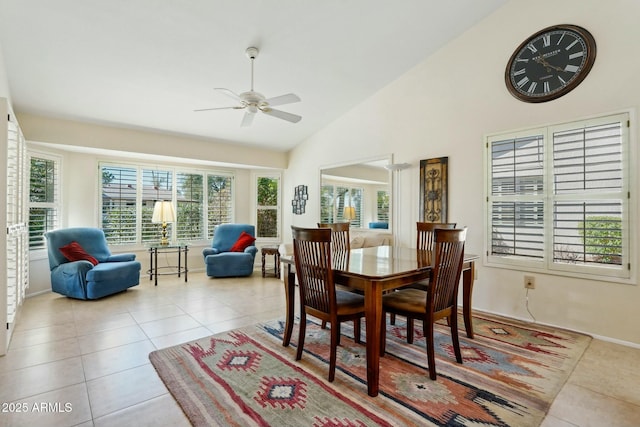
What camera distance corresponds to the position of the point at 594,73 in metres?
2.97

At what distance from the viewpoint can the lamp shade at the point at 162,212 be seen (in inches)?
214

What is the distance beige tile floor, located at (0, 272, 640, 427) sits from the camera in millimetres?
1832

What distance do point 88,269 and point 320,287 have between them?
11.7ft

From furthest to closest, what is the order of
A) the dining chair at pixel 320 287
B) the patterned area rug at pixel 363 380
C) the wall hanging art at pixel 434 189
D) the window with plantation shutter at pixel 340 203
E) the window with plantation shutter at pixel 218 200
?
the window with plantation shutter at pixel 218 200, the window with plantation shutter at pixel 340 203, the wall hanging art at pixel 434 189, the dining chair at pixel 320 287, the patterned area rug at pixel 363 380

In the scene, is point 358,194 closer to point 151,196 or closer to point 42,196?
point 151,196

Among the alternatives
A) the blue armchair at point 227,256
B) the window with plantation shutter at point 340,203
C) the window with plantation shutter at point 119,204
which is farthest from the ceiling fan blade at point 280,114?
the window with plantation shutter at point 119,204

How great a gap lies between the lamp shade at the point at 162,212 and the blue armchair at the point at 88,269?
85 cm

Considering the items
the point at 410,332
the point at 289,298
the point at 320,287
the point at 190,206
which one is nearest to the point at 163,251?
the point at 190,206

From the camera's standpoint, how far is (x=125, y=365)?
241 cm

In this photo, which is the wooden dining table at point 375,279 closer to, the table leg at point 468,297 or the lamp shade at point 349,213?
the table leg at point 468,297

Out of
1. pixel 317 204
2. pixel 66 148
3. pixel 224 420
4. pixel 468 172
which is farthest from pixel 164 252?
pixel 468 172

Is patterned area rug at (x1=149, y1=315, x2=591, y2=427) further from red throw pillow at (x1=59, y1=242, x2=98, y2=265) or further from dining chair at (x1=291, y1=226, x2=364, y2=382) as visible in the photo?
red throw pillow at (x1=59, y1=242, x2=98, y2=265)

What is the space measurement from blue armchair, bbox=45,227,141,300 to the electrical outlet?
16.6ft

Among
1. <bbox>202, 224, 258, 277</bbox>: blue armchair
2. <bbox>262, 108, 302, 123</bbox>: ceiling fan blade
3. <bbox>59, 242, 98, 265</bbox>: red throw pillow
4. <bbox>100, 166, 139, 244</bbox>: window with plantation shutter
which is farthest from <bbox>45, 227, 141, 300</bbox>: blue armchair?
<bbox>262, 108, 302, 123</bbox>: ceiling fan blade
